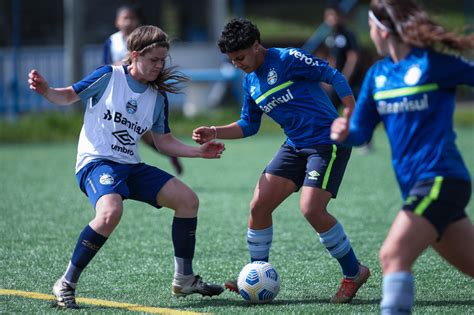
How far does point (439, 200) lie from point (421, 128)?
36 centimetres

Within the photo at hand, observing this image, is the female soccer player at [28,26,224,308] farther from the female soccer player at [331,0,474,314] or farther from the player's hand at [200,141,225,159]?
the female soccer player at [331,0,474,314]

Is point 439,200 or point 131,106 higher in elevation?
point 439,200

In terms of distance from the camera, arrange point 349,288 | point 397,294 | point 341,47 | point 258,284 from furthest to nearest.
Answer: point 341,47 < point 349,288 < point 258,284 < point 397,294

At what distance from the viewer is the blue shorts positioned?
17.2 feet

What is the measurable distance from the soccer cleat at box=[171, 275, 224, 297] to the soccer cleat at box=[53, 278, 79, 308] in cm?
66

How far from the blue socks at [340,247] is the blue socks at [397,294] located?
1514mm

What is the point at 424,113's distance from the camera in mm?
4113

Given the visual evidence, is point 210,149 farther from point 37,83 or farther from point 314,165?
point 37,83

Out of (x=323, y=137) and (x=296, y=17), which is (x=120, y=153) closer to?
(x=323, y=137)

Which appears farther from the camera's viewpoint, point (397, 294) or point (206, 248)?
point (206, 248)

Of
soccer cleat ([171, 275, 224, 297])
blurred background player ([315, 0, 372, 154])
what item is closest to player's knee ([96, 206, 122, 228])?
soccer cleat ([171, 275, 224, 297])

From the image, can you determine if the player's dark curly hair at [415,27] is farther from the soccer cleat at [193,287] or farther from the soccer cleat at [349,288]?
the soccer cleat at [193,287]

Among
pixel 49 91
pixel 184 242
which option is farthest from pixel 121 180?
pixel 49 91

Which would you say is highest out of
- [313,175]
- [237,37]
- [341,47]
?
[237,37]
